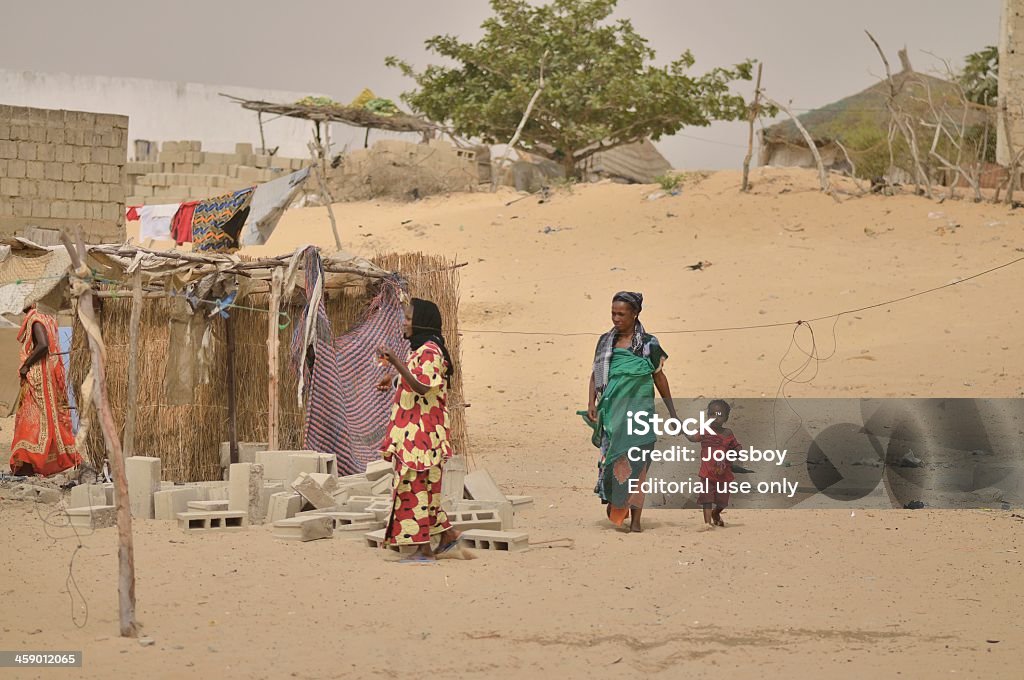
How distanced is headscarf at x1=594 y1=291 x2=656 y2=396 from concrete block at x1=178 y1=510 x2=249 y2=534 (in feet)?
8.08

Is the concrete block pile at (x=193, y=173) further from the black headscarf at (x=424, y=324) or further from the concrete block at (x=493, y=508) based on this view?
the black headscarf at (x=424, y=324)

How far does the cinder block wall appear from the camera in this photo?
13.5 meters

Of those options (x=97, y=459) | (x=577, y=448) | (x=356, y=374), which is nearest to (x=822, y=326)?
(x=577, y=448)

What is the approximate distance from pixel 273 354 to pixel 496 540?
2845 millimetres

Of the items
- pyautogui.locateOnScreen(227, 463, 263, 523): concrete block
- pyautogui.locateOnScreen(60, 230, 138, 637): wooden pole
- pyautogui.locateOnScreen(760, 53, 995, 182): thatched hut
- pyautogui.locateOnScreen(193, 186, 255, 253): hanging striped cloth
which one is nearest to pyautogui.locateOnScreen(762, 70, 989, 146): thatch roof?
pyautogui.locateOnScreen(760, 53, 995, 182): thatched hut

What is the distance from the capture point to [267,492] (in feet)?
26.8

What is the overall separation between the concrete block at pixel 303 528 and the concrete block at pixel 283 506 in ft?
1.12

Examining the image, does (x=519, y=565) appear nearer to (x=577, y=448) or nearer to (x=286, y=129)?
(x=577, y=448)

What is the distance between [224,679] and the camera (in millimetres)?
4539

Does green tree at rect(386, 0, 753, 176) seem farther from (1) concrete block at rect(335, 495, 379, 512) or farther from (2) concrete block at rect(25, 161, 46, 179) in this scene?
(1) concrete block at rect(335, 495, 379, 512)

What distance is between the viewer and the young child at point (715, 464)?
25.3ft

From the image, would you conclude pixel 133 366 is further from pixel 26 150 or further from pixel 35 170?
pixel 26 150

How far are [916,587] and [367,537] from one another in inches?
124

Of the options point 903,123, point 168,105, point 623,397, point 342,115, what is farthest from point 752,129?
point 168,105
